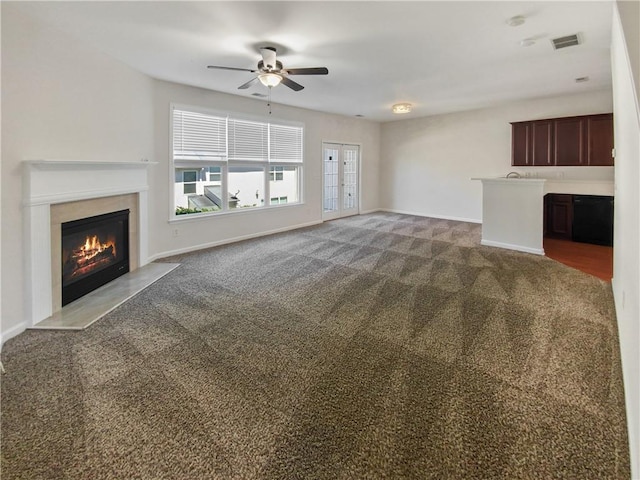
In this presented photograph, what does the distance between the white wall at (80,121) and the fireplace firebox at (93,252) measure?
567 millimetres

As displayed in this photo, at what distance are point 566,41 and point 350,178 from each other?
20.1ft

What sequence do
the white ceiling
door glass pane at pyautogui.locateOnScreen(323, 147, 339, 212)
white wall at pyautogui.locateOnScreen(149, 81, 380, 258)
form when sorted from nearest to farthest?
the white ceiling
white wall at pyautogui.locateOnScreen(149, 81, 380, 258)
door glass pane at pyautogui.locateOnScreen(323, 147, 339, 212)

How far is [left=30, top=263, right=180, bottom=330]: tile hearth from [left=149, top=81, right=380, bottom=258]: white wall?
2.78ft

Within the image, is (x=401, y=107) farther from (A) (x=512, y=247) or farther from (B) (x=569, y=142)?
(A) (x=512, y=247)

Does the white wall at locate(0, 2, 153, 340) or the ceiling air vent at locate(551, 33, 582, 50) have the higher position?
the ceiling air vent at locate(551, 33, 582, 50)

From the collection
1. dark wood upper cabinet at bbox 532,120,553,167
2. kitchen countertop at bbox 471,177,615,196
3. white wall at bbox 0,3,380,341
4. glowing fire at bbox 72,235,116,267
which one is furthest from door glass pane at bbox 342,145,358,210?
glowing fire at bbox 72,235,116,267

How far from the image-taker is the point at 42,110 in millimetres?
3164

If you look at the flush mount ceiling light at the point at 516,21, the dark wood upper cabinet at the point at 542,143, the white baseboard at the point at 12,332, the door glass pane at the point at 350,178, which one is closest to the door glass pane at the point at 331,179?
the door glass pane at the point at 350,178

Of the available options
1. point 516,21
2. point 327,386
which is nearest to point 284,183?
point 516,21

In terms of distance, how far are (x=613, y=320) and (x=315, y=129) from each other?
6.61 meters

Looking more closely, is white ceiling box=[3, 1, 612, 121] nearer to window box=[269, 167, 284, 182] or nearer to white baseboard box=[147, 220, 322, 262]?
window box=[269, 167, 284, 182]

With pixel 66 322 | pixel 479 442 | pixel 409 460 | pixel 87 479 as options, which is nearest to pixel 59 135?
pixel 66 322

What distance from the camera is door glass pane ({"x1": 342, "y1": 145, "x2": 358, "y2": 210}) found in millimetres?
9273

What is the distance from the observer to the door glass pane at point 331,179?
8.69m
